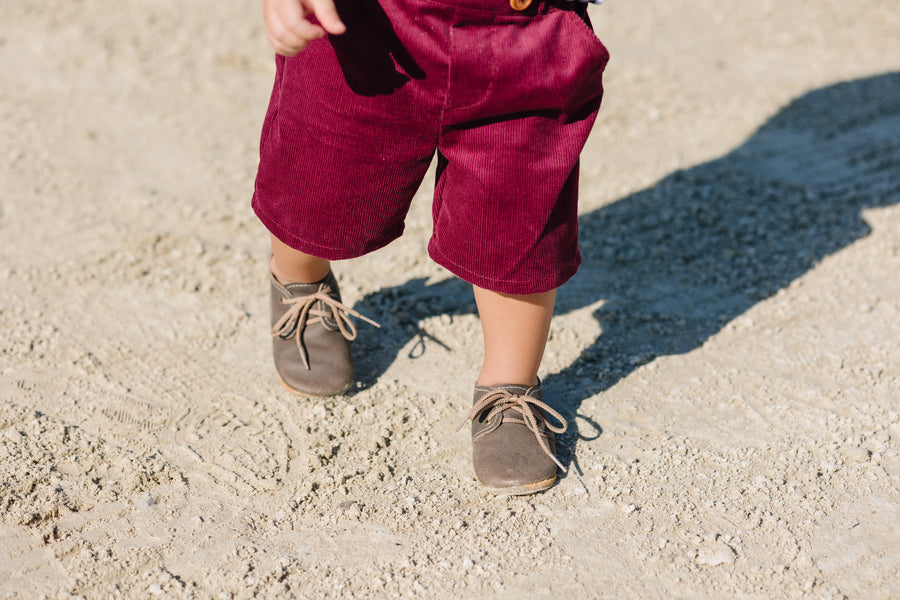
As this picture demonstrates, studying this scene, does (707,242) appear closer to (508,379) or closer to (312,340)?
(508,379)

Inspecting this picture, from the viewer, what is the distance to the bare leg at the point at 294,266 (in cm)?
186

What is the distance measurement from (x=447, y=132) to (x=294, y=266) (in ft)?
1.87

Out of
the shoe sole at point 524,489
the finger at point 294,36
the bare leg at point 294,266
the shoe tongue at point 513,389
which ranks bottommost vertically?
the shoe sole at point 524,489

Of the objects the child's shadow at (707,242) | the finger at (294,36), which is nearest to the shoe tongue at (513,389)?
the child's shadow at (707,242)

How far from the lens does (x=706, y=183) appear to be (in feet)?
9.59

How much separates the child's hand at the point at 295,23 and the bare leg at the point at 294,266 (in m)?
0.56

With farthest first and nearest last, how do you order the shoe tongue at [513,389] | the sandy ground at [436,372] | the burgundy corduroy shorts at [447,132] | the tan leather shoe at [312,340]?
the tan leather shoe at [312,340], the shoe tongue at [513,389], the sandy ground at [436,372], the burgundy corduroy shorts at [447,132]

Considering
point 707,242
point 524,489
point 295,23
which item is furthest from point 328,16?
point 707,242

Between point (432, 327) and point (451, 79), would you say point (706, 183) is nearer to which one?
point (432, 327)

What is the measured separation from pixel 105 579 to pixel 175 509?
19 cm

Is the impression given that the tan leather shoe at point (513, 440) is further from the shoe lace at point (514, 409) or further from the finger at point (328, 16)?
the finger at point (328, 16)

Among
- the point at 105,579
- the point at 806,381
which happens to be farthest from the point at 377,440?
the point at 806,381

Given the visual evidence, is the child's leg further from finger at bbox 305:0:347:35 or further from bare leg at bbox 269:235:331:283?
finger at bbox 305:0:347:35

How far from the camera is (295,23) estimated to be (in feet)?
4.32
